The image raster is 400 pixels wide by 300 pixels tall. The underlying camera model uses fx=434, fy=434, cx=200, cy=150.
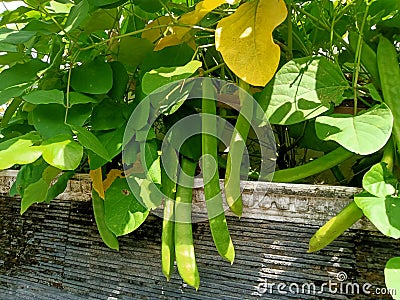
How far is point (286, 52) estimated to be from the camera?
1.58 ft

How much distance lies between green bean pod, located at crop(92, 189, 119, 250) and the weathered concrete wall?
0.02m

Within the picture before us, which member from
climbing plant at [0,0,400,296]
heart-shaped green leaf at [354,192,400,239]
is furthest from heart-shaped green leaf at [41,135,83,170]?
heart-shaped green leaf at [354,192,400,239]

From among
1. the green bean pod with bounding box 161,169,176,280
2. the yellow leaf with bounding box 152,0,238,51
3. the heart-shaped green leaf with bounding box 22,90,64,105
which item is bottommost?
the green bean pod with bounding box 161,169,176,280

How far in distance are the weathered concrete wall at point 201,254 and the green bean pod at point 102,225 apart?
2 centimetres

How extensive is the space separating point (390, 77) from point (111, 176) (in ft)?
0.92

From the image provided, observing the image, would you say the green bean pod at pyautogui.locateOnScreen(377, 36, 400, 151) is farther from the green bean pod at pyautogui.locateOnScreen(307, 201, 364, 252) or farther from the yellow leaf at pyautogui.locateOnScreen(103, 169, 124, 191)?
the yellow leaf at pyautogui.locateOnScreen(103, 169, 124, 191)

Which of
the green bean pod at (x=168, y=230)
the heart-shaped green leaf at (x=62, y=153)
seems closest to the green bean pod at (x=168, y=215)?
the green bean pod at (x=168, y=230)

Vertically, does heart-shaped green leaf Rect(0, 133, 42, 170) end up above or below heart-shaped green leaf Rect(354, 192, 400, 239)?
above

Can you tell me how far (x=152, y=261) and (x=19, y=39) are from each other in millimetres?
252

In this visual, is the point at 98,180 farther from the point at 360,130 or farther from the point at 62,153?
the point at 360,130

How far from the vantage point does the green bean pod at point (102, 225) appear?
1.44 feet

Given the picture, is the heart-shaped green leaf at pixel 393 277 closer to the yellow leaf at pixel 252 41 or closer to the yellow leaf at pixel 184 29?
the yellow leaf at pixel 252 41

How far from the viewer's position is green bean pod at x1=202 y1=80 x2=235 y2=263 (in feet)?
1.22

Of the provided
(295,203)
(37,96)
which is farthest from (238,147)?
(37,96)
